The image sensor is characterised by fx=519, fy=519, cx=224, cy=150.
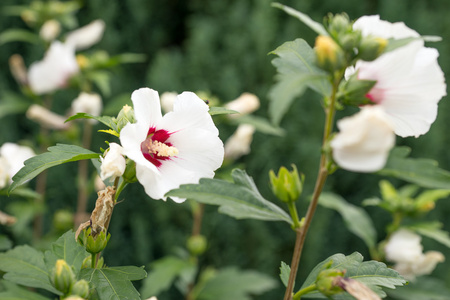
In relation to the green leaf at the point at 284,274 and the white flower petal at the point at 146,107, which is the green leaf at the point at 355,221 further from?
the white flower petal at the point at 146,107

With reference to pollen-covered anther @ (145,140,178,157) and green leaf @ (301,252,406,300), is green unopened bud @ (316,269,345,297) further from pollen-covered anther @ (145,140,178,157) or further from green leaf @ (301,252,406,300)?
pollen-covered anther @ (145,140,178,157)

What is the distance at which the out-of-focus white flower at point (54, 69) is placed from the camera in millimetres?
1578

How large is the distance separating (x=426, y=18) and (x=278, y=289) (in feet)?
4.29

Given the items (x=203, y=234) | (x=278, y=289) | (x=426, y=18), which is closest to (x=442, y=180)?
(x=203, y=234)

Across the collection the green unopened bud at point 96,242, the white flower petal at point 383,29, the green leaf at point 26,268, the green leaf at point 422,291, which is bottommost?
the green leaf at point 26,268

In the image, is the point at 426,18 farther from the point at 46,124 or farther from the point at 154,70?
the point at 46,124

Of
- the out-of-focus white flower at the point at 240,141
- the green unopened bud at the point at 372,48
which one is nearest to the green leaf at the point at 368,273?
the green unopened bud at the point at 372,48

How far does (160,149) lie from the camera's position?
0.66 metres

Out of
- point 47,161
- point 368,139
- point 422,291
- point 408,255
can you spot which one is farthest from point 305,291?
point 422,291

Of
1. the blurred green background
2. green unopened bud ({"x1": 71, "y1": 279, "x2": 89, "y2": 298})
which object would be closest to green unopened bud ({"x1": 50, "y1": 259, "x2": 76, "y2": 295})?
green unopened bud ({"x1": 71, "y1": 279, "x2": 89, "y2": 298})

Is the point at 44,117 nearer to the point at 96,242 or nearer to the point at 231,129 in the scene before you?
the point at 231,129

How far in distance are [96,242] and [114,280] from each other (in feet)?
0.18

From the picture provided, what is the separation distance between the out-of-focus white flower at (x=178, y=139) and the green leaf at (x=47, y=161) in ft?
0.25

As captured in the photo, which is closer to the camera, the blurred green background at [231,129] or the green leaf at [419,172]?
the green leaf at [419,172]
